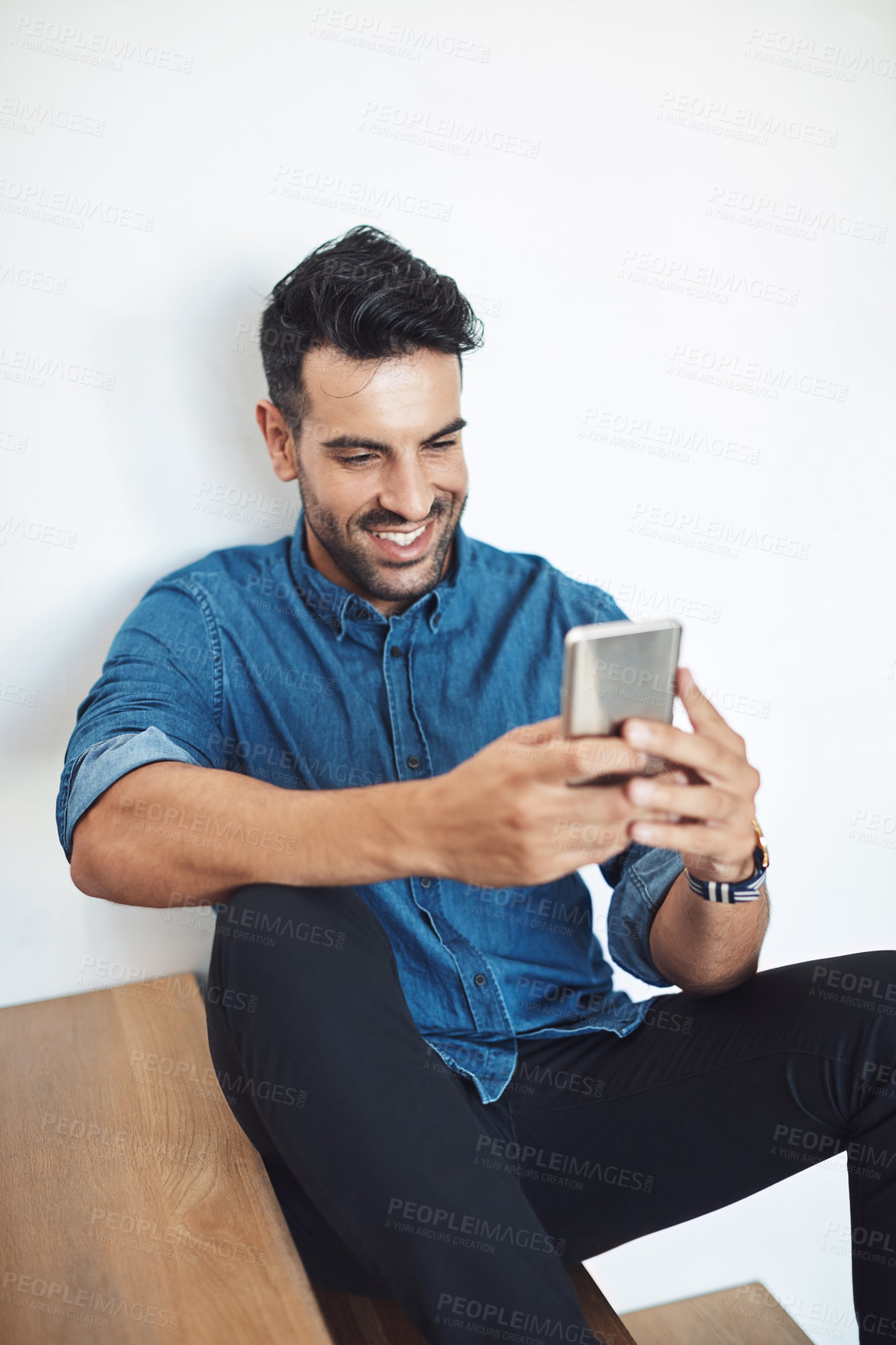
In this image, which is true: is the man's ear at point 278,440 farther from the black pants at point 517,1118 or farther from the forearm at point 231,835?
the black pants at point 517,1118

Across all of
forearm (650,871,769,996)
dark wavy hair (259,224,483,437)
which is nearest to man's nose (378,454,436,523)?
dark wavy hair (259,224,483,437)

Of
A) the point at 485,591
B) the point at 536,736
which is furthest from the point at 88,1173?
the point at 485,591

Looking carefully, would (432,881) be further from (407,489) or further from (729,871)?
A: (407,489)

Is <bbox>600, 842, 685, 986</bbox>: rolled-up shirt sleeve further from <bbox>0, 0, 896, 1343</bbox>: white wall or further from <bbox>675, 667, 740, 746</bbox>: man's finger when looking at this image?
<bbox>0, 0, 896, 1343</bbox>: white wall

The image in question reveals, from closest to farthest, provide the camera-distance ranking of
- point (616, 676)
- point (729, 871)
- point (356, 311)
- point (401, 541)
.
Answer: point (616, 676) < point (729, 871) < point (356, 311) < point (401, 541)

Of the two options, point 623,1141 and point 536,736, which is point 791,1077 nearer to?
point 623,1141

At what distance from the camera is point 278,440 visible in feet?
4.50

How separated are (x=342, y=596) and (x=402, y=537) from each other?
0.11 meters

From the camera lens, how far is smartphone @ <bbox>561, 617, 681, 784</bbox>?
77 cm

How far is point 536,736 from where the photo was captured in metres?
0.84

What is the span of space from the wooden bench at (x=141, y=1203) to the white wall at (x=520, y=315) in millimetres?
142

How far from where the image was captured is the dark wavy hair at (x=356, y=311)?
1225mm

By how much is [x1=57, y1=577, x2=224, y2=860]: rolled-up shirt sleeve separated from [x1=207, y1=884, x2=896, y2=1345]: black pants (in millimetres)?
199

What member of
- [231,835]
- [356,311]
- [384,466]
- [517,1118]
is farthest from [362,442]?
[517,1118]
